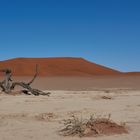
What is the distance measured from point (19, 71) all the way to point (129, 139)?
60680mm

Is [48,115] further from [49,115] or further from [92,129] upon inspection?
[92,129]

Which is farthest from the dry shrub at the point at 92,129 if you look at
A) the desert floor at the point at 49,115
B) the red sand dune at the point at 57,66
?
the red sand dune at the point at 57,66

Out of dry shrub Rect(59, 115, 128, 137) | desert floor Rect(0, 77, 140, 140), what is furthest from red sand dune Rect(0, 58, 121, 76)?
dry shrub Rect(59, 115, 128, 137)

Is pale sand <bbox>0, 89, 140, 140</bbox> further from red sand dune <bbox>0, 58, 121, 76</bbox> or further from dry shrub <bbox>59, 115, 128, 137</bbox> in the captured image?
red sand dune <bbox>0, 58, 121, 76</bbox>

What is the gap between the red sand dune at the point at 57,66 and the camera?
72000mm

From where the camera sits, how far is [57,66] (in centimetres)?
7975

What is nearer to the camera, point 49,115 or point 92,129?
point 92,129

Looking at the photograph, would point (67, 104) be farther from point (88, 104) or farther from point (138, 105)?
point (138, 105)

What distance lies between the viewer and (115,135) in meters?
11.3

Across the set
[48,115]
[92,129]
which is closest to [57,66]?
[48,115]

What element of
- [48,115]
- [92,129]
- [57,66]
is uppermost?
[57,66]

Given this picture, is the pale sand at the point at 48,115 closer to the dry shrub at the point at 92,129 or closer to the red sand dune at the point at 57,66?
the dry shrub at the point at 92,129

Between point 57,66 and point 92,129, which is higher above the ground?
point 57,66

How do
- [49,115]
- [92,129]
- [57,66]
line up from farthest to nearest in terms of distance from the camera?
[57,66], [49,115], [92,129]
